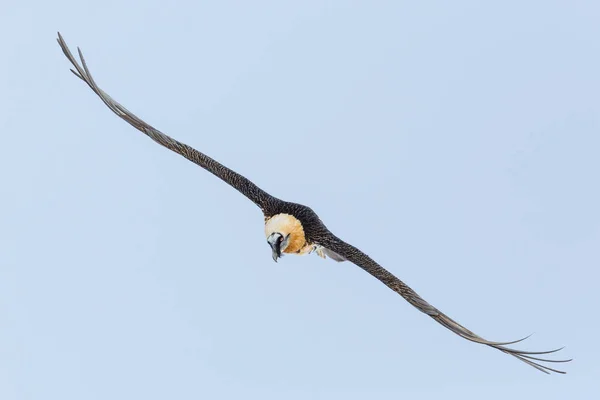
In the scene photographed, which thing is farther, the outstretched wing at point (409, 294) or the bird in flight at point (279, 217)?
the bird in flight at point (279, 217)

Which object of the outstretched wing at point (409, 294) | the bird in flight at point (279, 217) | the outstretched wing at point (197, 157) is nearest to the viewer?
the outstretched wing at point (409, 294)

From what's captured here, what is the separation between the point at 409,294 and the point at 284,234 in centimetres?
377

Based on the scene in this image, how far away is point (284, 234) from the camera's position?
20906 millimetres

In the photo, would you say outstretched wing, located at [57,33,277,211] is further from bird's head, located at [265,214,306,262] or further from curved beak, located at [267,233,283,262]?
curved beak, located at [267,233,283,262]

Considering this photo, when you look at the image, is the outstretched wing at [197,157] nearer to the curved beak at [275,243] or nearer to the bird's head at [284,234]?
the bird's head at [284,234]

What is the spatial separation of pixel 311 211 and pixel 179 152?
11.3 ft

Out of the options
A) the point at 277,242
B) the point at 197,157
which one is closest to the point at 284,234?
the point at 277,242

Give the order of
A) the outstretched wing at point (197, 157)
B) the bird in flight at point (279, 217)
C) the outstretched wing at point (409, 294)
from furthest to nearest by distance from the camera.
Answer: the outstretched wing at point (197, 157)
the bird in flight at point (279, 217)
the outstretched wing at point (409, 294)

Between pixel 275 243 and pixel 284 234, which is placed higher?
pixel 284 234

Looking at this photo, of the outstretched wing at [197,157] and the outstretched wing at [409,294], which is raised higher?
the outstretched wing at [197,157]

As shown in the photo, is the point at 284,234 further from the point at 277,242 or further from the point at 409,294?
the point at 409,294

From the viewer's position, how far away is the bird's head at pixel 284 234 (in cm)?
2081

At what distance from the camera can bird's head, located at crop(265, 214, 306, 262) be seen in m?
20.8

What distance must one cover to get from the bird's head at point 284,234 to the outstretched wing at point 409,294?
593 millimetres
